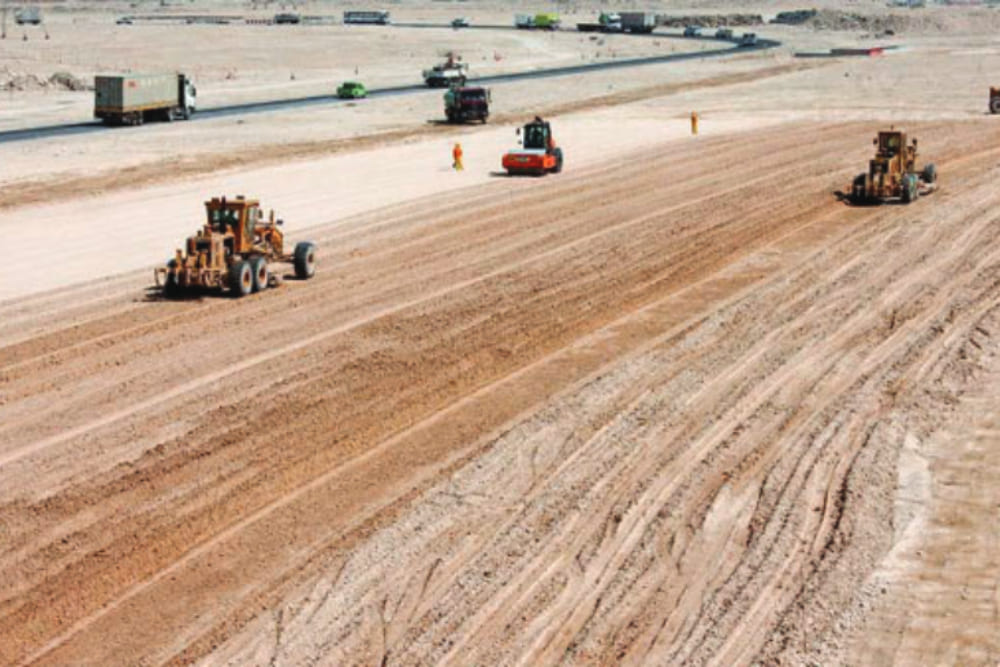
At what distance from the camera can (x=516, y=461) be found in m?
19.2

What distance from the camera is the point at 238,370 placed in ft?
78.6

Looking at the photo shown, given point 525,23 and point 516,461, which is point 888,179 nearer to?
point 516,461

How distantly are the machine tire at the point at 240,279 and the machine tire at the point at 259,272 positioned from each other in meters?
0.10

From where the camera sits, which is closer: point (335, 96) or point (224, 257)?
point (224, 257)

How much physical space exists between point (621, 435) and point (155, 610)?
755 cm

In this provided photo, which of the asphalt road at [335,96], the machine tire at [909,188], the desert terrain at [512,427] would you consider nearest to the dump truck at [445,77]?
the asphalt road at [335,96]

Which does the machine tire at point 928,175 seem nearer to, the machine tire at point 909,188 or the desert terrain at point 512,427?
the desert terrain at point 512,427

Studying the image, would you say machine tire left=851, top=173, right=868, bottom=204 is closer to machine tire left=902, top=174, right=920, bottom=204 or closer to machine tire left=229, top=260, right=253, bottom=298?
machine tire left=902, top=174, right=920, bottom=204

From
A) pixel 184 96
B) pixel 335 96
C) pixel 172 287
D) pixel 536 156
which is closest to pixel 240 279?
pixel 172 287

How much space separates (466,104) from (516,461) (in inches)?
1964

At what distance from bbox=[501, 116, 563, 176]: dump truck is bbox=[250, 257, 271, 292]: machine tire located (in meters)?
19.8

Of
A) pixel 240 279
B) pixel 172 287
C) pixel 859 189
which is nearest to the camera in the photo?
pixel 240 279

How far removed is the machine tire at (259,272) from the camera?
29.2m

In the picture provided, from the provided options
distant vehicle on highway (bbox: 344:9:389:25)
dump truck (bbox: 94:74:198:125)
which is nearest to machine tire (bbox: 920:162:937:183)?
dump truck (bbox: 94:74:198:125)
